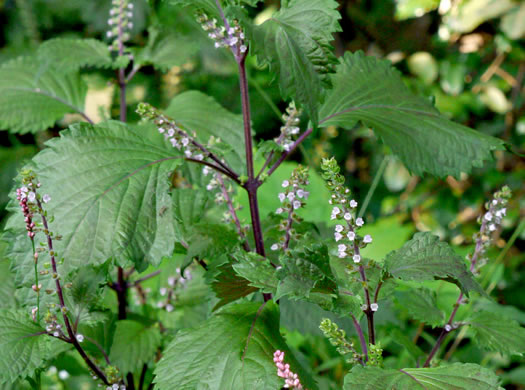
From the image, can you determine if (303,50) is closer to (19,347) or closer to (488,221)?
(488,221)

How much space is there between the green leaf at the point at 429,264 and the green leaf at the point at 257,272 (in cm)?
12

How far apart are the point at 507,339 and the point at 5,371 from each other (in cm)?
59

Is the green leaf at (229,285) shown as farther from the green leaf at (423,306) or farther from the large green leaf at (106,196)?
the green leaf at (423,306)

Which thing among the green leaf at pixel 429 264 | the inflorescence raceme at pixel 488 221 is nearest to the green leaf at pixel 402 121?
the inflorescence raceme at pixel 488 221

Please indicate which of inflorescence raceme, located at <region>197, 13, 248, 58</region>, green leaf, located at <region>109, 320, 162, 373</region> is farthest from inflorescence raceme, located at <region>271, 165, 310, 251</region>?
green leaf, located at <region>109, 320, 162, 373</region>

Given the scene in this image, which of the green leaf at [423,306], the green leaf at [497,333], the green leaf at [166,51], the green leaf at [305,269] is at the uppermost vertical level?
the green leaf at [166,51]

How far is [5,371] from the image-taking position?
1.87 feet

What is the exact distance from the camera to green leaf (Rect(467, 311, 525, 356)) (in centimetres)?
67

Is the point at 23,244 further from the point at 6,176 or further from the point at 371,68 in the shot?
the point at 6,176

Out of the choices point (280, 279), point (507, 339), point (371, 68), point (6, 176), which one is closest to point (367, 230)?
point (371, 68)

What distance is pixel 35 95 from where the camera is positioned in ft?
3.42

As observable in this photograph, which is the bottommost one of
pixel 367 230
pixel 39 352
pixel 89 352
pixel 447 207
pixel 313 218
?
pixel 447 207

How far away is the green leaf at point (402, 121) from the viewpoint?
0.77 metres

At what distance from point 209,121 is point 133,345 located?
40cm
